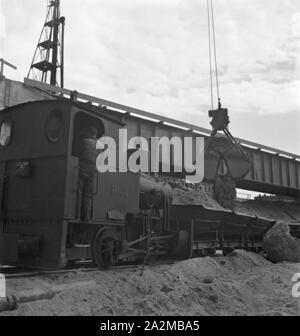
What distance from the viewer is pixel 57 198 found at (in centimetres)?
714

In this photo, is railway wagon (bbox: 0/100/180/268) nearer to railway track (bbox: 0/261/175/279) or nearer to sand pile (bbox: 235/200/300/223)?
railway track (bbox: 0/261/175/279)

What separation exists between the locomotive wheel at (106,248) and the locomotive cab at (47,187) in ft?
0.52

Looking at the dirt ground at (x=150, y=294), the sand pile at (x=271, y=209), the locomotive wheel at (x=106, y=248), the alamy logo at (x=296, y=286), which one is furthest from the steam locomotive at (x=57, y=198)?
the sand pile at (x=271, y=209)

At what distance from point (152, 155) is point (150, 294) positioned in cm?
1341

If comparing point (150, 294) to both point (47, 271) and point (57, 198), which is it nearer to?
point (47, 271)

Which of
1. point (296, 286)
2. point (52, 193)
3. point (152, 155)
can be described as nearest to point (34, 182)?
point (52, 193)

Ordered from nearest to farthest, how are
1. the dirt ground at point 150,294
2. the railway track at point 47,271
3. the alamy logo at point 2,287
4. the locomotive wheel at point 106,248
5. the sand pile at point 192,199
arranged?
1. the alamy logo at point 2,287
2. the dirt ground at point 150,294
3. the railway track at point 47,271
4. the locomotive wheel at point 106,248
5. the sand pile at point 192,199

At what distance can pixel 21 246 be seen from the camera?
7141mm

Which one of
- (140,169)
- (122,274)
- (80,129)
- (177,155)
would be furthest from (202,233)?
(177,155)

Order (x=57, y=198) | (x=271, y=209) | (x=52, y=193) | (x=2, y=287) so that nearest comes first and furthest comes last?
(x=2, y=287), (x=57, y=198), (x=52, y=193), (x=271, y=209)

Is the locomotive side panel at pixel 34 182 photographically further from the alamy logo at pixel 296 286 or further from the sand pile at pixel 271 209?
the sand pile at pixel 271 209

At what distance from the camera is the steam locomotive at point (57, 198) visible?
23.4 ft
